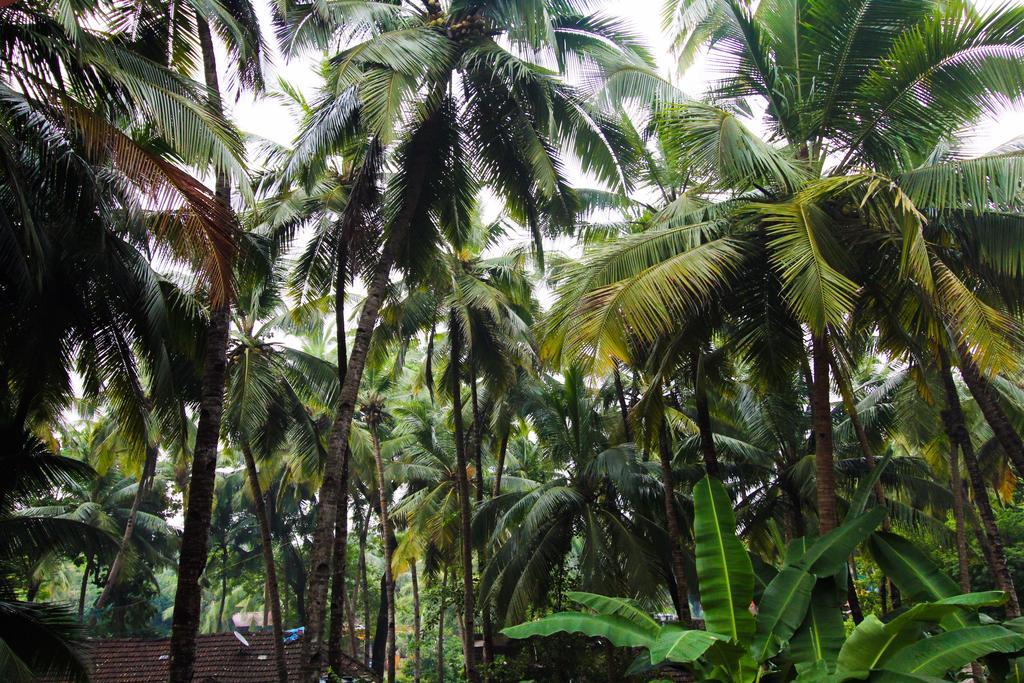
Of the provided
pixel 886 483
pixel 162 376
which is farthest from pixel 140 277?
pixel 886 483

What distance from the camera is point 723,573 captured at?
21.9 feet

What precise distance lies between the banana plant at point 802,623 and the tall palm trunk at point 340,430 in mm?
3497

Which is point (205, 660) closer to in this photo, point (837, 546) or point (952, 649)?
point (837, 546)

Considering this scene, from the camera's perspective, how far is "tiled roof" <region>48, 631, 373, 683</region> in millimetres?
17344

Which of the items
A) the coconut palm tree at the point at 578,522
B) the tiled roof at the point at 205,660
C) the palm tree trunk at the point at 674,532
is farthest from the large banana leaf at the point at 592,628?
the tiled roof at the point at 205,660

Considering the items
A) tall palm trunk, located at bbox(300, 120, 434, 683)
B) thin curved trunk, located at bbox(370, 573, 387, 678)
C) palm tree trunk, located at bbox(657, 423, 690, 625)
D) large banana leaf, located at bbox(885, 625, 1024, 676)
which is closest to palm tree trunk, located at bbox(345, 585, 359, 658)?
thin curved trunk, located at bbox(370, 573, 387, 678)

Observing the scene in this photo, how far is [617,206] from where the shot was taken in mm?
15328

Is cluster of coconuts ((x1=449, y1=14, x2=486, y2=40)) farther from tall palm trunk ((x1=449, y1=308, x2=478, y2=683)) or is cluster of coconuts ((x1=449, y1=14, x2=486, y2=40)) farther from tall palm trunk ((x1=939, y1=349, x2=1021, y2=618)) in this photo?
tall palm trunk ((x1=939, y1=349, x2=1021, y2=618))

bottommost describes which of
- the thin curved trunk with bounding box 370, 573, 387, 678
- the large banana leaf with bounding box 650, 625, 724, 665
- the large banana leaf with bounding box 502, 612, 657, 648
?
the thin curved trunk with bounding box 370, 573, 387, 678

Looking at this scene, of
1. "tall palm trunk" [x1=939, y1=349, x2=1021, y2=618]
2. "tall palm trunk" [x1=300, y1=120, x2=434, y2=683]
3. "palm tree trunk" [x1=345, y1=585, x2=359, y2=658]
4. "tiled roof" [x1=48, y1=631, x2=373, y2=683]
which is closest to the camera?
"tall palm trunk" [x1=300, y1=120, x2=434, y2=683]

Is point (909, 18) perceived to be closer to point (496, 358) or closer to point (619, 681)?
point (496, 358)

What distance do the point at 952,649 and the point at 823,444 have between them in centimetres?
307

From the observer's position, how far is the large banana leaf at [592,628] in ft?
20.6

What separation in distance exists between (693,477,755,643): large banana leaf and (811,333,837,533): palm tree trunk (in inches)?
79.4
